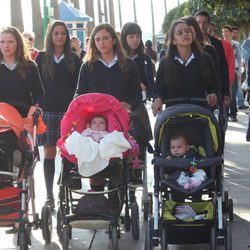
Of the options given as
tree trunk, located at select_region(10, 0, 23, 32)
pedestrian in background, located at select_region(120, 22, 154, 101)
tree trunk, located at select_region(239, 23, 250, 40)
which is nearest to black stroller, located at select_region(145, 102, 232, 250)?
pedestrian in background, located at select_region(120, 22, 154, 101)

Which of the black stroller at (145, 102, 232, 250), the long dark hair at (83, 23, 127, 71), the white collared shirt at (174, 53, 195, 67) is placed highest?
the long dark hair at (83, 23, 127, 71)

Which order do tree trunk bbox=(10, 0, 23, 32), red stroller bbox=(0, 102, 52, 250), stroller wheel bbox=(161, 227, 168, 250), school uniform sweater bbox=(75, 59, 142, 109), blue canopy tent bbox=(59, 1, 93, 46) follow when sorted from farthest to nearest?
tree trunk bbox=(10, 0, 23, 32)
blue canopy tent bbox=(59, 1, 93, 46)
school uniform sweater bbox=(75, 59, 142, 109)
red stroller bbox=(0, 102, 52, 250)
stroller wheel bbox=(161, 227, 168, 250)

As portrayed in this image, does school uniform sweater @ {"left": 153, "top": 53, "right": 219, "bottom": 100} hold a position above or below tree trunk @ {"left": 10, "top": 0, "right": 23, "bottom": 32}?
below

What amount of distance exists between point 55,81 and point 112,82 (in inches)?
42.9

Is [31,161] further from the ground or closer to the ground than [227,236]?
further from the ground

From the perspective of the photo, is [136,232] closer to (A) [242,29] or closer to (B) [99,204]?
(B) [99,204]

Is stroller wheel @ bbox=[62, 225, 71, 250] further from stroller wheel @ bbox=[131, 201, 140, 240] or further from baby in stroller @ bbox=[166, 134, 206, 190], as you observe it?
baby in stroller @ bbox=[166, 134, 206, 190]

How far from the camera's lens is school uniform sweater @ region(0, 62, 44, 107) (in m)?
8.38

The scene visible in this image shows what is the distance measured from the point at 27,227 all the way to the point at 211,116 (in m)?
1.77

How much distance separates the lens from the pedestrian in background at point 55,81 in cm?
933

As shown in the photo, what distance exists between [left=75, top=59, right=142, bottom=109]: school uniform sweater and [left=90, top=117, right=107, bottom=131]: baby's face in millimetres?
764

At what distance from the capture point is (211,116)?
24.0 ft

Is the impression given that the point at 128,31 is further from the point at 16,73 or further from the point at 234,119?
the point at 234,119

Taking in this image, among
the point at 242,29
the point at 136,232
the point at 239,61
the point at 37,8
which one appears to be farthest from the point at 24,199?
the point at 242,29
